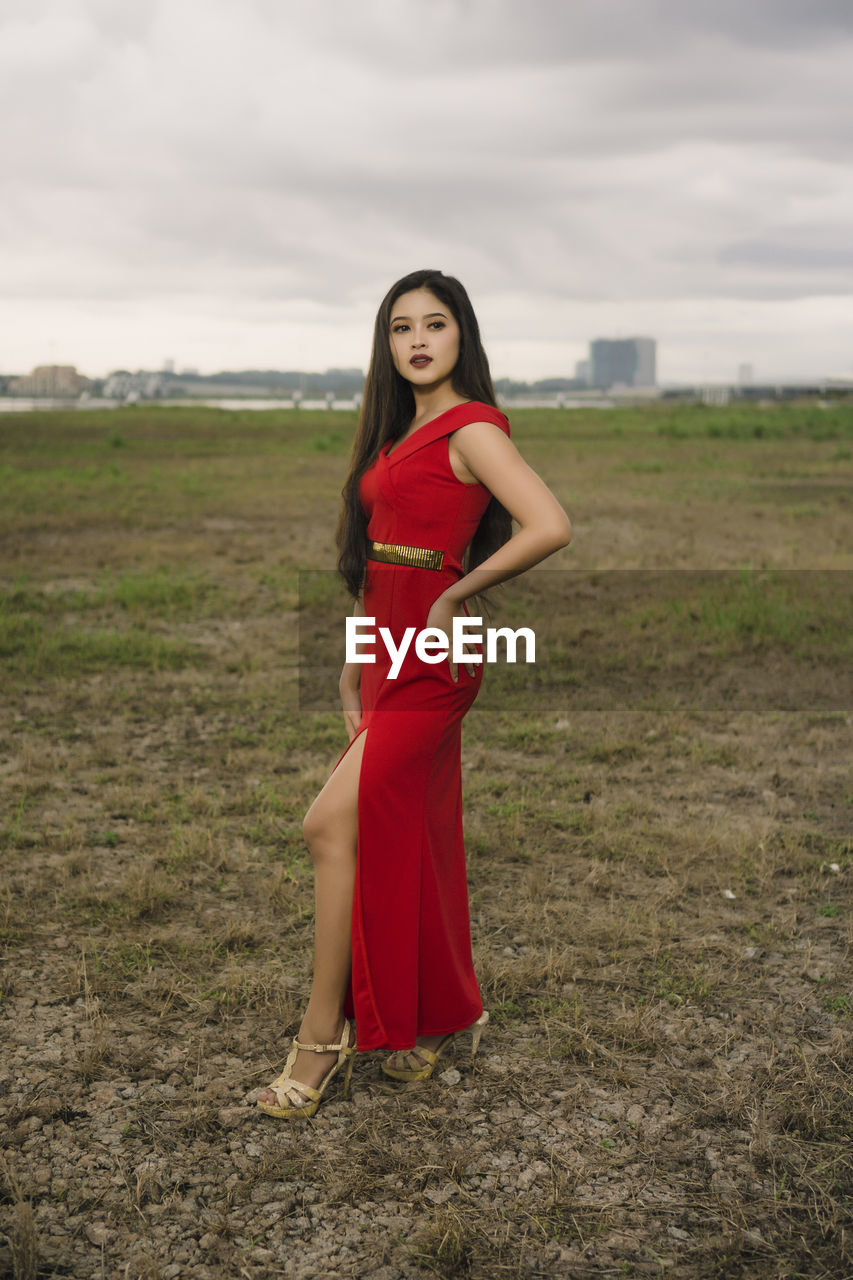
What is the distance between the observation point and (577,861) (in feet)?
15.7

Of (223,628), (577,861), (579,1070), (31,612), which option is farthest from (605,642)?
(579,1070)

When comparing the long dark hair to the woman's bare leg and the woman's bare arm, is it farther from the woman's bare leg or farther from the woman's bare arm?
the woman's bare leg

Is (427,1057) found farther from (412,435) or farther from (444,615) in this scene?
(412,435)

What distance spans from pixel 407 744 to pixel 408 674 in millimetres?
175

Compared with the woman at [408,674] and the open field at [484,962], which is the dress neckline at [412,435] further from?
the open field at [484,962]

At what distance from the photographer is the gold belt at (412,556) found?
281 centimetres

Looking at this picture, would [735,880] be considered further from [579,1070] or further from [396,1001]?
[396,1001]

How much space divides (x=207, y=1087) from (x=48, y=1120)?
42cm

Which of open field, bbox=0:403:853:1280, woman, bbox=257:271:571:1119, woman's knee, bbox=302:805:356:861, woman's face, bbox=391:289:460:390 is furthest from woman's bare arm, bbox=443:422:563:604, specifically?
open field, bbox=0:403:853:1280

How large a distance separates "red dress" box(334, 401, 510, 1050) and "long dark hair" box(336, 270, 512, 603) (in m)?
0.06

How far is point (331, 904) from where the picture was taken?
9.45 ft

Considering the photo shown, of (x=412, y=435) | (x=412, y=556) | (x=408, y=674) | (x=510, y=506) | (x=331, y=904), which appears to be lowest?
(x=331, y=904)

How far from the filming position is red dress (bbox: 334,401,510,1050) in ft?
9.16

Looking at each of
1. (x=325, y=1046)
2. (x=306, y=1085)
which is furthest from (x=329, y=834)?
(x=306, y=1085)
